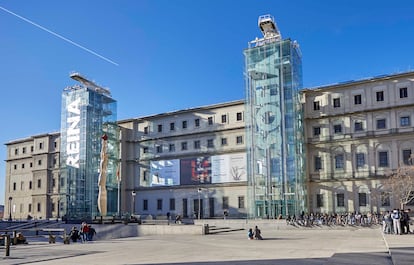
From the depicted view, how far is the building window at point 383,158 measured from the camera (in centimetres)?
4719

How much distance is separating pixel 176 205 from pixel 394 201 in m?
27.3

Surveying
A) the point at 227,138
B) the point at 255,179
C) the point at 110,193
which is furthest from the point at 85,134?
the point at 255,179

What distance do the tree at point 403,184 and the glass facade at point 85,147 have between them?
3636cm

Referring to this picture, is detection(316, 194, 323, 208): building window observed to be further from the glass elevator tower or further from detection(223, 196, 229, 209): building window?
detection(223, 196, 229, 209): building window

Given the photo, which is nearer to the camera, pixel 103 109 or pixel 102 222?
pixel 102 222

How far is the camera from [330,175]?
49906mm

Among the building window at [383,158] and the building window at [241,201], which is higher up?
the building window at [383,158]

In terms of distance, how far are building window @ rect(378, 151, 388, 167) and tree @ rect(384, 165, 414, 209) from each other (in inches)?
102

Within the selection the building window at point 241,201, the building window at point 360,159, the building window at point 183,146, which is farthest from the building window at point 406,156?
the building window at point 183,146

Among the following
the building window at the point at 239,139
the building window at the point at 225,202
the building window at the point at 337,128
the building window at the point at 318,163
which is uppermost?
the building window at the point at 337,128

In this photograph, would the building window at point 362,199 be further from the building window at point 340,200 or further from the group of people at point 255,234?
the group of people at point 255,234

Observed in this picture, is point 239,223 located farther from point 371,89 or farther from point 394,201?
point 371,89

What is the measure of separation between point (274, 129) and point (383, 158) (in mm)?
11784

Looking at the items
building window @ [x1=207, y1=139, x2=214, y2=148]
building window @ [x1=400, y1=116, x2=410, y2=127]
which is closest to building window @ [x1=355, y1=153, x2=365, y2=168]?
building window @ [x1=400, y1=116, x2=410, y2=127]
